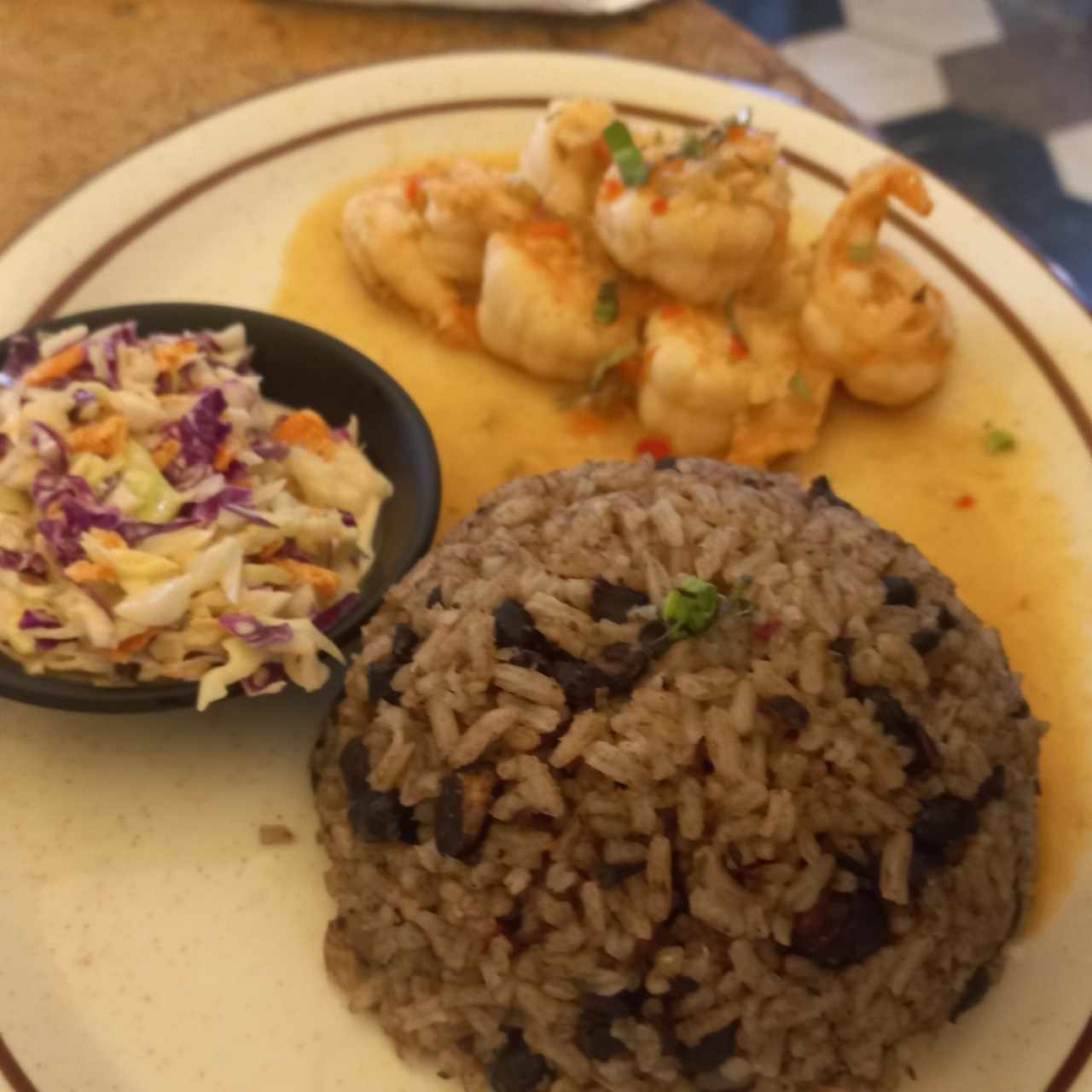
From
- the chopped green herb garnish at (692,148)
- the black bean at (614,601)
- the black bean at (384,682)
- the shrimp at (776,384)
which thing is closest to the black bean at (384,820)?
the black bean at (384,682)

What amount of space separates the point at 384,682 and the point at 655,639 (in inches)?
15.2

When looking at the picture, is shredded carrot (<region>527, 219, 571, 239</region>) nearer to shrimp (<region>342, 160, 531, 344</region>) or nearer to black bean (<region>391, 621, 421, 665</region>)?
shrimp (<region>342, 160, 531, 344</region>)

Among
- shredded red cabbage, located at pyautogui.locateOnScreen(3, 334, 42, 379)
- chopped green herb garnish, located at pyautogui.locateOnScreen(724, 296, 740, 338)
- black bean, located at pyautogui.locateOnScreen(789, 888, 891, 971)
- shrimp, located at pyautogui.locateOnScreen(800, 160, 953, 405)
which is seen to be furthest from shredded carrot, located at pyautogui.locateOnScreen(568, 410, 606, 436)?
black bean, located at pyautogui.locateOnScreen(789, 888, 891, 971)

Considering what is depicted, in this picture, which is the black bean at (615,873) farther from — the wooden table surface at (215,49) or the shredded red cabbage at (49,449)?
the wooden table surface at (215,49)

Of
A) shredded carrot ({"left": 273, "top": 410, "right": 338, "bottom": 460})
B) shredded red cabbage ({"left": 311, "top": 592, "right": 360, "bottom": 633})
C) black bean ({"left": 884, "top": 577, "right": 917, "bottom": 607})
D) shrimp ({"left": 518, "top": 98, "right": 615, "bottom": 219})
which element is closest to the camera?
black bean ({"left": 884, "top": 577, "right": 917, "bottom": 607})

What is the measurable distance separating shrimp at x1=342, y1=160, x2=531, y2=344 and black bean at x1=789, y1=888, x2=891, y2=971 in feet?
4.38

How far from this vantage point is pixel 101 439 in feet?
5.73

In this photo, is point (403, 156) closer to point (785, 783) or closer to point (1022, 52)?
point (785, 783)

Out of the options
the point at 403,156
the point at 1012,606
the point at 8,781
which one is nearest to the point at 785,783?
the point at 1012,606

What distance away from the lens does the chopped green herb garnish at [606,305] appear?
214cm

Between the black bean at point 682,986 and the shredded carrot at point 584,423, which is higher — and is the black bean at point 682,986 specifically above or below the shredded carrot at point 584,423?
below

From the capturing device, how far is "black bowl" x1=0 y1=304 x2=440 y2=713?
1791 millimetres

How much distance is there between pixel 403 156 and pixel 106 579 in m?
1.37

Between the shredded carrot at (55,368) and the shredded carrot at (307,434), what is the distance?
0.33 meters
